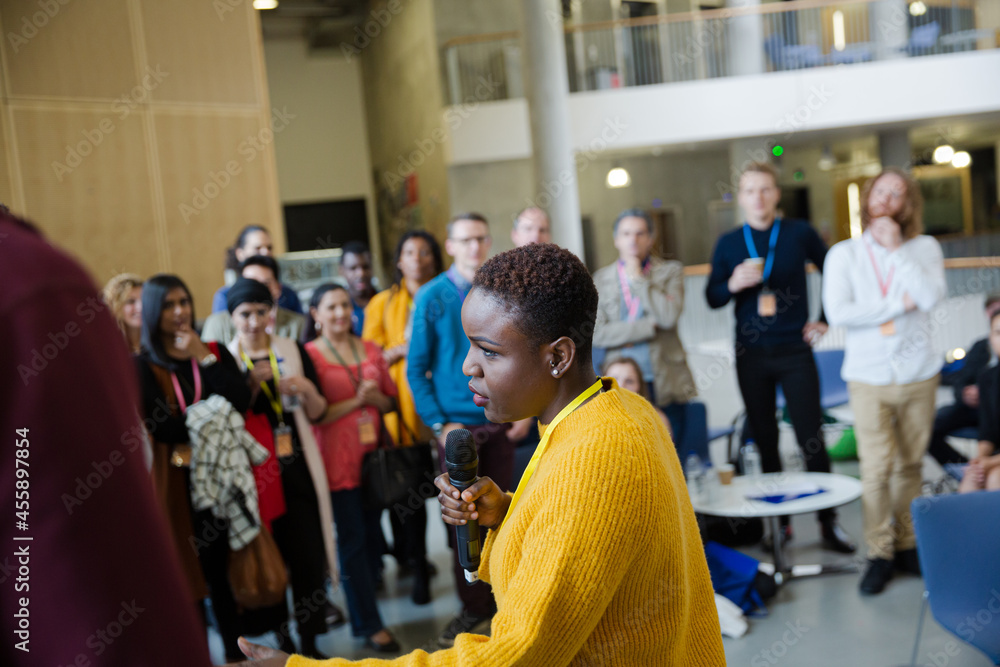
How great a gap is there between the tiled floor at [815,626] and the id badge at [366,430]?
36.0 inches

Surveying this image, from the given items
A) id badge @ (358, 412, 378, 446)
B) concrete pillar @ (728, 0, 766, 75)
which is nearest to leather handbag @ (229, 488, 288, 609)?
id badge @ (358, 412, 378, 446)

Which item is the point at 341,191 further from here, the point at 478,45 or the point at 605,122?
the point at 605,122

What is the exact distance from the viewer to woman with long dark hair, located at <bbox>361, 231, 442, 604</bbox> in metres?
4.14

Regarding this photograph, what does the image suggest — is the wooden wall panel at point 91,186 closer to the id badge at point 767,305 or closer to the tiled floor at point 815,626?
the tiled floor at point 815,626

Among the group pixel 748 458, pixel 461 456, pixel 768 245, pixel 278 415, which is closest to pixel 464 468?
pixel 461 456

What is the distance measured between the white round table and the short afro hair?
9.11 ft

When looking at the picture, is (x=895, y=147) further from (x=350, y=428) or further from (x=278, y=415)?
(x=278, y=415)

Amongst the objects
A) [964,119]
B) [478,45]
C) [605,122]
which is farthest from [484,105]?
[964,119]

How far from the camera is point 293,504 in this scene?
3.42m

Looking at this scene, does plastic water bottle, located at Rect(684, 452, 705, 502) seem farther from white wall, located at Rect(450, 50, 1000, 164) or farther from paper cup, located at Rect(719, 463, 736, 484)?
white wall, located at Rect(450, 50, 1000, 164)

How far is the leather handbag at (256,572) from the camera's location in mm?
3107

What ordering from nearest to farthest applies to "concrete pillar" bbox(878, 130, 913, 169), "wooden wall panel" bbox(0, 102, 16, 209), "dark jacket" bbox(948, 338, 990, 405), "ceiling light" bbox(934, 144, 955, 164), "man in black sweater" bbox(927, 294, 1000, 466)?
1. "man in black sweater" bbox(927, 294, 1000, 466)
2. "dark jacket" bbox(948, 338, 990, 405)
3. "wooden wall panel" bbox(0, 102, 16, 209)
4. "concrete pillar" bbox(878, 130, 913, 169)
5. "ceiling light" bbox(934, 144, 955, 164)

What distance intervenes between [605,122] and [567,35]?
1.62 meters

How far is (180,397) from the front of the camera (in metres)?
3.11
